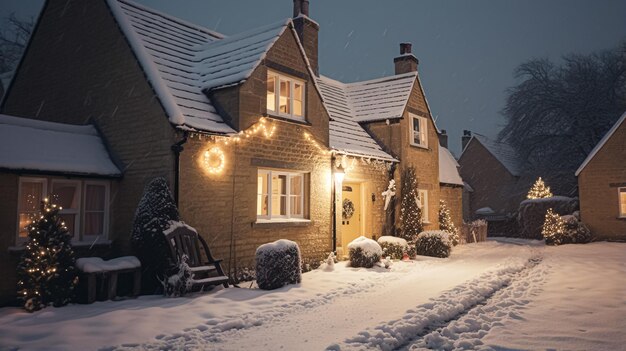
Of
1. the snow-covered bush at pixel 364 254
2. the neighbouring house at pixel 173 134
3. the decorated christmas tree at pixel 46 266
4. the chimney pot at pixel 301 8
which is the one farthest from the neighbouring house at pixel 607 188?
the decorated christmas tree at pixel 46 266

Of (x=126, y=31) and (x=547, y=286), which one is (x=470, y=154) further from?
(x=126, y=31)

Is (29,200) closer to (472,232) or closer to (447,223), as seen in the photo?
(447,223)

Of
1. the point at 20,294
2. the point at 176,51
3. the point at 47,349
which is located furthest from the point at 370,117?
the point at 47,349

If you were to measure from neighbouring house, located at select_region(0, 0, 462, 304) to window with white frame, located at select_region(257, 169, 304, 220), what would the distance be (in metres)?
0.03

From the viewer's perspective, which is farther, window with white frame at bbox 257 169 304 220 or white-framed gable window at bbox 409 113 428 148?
white-framed gable window at bbox 409 113 428 148

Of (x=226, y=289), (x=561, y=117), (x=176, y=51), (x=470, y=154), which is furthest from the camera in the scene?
(x=470, y=154)

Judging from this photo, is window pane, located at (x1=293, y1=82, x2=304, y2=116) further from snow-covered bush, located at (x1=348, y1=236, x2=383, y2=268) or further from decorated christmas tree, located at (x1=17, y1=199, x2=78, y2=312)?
decorated christmas tree, located at (x1=17, y1=199, x2=78, y2=312)

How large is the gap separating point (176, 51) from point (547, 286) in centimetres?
1153

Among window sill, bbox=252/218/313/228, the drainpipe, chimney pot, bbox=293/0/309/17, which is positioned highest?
chimney pot, bbox=293/0/309/17

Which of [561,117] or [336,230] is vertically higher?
[561,117]

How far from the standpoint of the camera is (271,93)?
13.9m

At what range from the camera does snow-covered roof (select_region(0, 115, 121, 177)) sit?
1004cm

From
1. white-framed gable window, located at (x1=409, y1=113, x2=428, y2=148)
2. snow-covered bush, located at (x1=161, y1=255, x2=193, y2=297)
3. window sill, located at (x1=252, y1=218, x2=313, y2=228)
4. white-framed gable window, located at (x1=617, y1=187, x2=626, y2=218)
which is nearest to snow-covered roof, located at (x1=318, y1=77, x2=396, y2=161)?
white-framed gable window, located at (x1=409, y1=113, x2=428, y2=148)

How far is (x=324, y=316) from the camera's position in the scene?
8133mm
